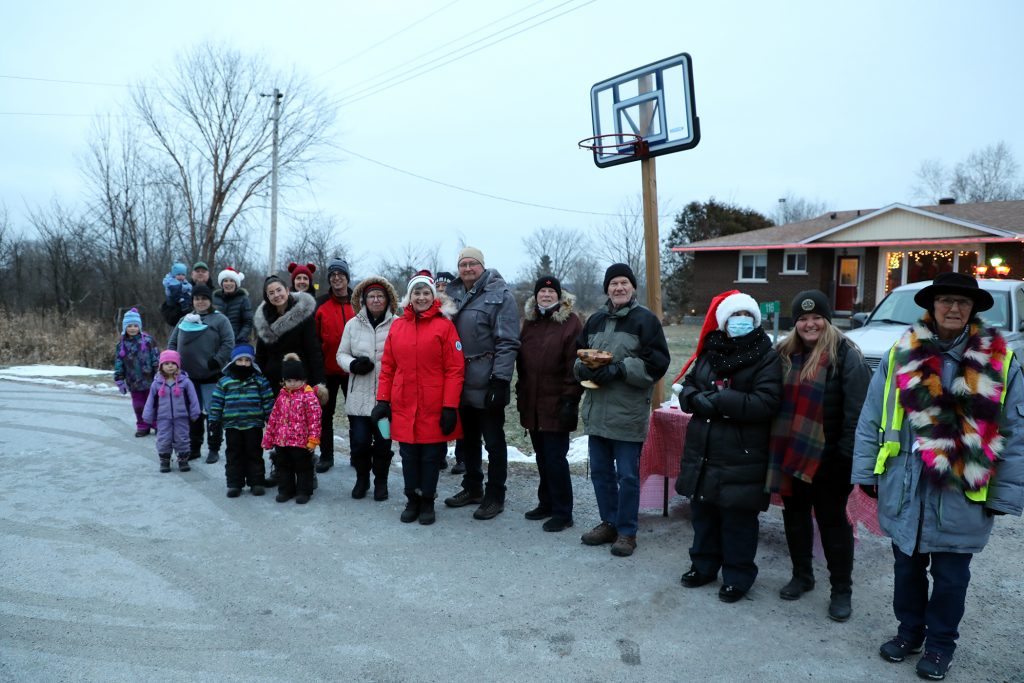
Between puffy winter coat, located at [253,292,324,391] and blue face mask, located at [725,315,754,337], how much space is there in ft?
12.6

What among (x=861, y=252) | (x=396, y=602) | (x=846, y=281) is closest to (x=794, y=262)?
(x=846, y=281)

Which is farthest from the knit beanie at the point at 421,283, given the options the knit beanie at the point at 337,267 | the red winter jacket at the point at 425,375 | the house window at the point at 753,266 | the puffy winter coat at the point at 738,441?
the house window at the point at 753,266

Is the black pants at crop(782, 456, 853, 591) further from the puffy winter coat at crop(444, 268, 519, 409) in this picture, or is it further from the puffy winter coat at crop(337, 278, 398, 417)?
the puffy winter coat at crop(337, 278, 398, 417)

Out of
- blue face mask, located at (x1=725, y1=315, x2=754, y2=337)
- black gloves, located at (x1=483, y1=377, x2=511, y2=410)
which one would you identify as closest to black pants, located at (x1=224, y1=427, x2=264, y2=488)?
black gloves, located at (x1=483, y1=377, x2=511, y2=410)

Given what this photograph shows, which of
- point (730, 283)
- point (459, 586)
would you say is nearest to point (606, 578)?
point (459, 586)

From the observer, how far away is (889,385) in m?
3.42

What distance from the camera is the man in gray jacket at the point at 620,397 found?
465 cm

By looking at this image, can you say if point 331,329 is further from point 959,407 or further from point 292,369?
point 959,407

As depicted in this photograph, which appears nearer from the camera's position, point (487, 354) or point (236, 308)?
point (487, 354)

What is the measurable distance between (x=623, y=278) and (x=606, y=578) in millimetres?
2055

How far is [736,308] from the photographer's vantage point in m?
4.03

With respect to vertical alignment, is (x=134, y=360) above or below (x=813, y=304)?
below

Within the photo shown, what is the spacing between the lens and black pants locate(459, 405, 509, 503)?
215 inches

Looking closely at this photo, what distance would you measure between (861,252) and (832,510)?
2562 centimetres
